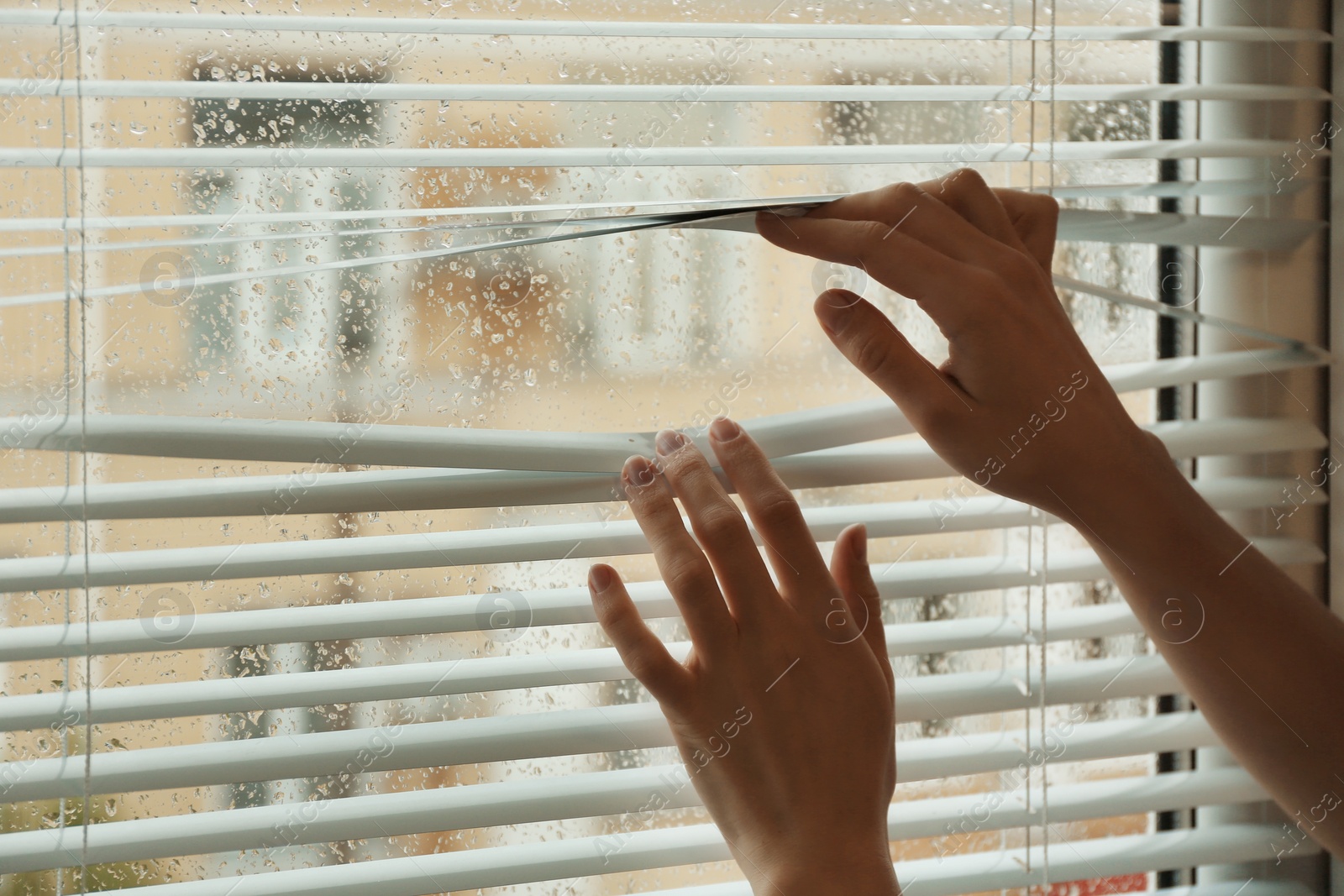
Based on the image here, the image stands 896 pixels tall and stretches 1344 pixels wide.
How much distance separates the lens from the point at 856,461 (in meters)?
0.67

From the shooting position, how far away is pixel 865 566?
26.0 inches

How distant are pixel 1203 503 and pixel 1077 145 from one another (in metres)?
0.31

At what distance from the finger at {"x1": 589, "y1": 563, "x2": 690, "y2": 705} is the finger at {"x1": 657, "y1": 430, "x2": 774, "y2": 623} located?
60 mm

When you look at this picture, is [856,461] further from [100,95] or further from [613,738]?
[100,95]

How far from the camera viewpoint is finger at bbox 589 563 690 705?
592mm

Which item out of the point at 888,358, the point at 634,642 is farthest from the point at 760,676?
the point at 888,358

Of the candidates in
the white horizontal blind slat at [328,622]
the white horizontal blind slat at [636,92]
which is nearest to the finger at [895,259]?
the white horizontal blind slat at [636,92]

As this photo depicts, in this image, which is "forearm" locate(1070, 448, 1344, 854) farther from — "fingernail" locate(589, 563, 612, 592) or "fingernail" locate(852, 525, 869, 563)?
"fingernail" locate(589, 563, 612, 592)

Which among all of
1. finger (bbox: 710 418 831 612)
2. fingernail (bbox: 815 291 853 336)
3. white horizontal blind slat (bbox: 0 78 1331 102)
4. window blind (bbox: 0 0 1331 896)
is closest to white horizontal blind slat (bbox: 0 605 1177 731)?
window blind (bbox: 0 0 1331 896)

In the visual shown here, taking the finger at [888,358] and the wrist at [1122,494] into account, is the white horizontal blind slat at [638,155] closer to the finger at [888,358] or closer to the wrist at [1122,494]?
the finger at [888,358]

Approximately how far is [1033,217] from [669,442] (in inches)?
12.8

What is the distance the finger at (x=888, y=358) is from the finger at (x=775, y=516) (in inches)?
4.0

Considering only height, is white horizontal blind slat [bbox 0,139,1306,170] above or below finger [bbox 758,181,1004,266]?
above

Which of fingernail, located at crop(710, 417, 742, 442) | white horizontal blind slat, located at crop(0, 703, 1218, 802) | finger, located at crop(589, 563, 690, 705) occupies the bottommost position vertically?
white horizontal blind slat, located at crop(0, 703, 1218, 802)
